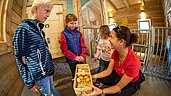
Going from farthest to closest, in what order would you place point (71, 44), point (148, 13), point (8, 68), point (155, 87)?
point (148, 13)
point (155, 87)
point (71, 44)
point (8, 68)

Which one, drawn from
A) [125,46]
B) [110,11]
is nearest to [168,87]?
[125,46]

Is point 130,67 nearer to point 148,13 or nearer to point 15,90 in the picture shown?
point 15,90

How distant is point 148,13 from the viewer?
24.9ft

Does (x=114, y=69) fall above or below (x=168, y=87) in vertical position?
above

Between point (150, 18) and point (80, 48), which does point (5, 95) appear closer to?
point (80, 48)

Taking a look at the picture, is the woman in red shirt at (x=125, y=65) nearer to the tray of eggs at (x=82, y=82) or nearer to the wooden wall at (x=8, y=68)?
the tray of eggs at (x=82, y=82)

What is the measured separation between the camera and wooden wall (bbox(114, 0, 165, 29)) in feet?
23.3

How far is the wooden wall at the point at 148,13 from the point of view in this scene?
709 cm

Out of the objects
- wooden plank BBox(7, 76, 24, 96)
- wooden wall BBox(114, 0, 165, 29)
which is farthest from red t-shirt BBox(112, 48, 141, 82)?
wooden wall BBox(114, 0, 165, 29)

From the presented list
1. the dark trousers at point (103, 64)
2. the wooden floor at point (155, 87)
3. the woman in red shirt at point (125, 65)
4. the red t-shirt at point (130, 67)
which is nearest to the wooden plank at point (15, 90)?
the woman in red shirt at point (125, 65)

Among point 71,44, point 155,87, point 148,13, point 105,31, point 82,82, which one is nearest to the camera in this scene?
point 82,82

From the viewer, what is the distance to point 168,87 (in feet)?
8.98

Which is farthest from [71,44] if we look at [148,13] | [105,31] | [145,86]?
[148,13]

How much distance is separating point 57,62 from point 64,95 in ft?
6.38
